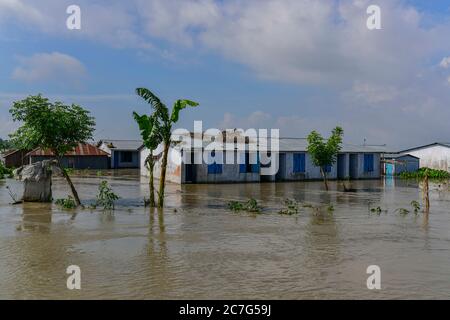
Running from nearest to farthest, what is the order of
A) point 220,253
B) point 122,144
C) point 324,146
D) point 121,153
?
point 220,253 < point 324,146 < point 121,153 < point 122,144

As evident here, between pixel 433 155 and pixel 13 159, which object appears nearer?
pixel 433 155

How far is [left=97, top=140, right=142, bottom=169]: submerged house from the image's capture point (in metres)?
51.0

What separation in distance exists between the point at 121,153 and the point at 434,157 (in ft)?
109

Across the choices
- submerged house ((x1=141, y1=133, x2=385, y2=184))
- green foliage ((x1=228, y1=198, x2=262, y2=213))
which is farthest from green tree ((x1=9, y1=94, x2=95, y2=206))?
submerged house ((x1=141, y1=133, x2=385, y2=184))

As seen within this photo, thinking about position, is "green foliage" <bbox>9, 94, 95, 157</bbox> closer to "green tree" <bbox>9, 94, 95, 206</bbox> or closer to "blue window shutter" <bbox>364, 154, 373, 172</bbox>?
"green tree" <bbox>9, 94, 95, 206</bbox>

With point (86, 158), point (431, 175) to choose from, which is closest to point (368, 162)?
point (431, 175)

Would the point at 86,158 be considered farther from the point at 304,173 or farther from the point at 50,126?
the point at 50,126

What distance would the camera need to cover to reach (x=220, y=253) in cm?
1051

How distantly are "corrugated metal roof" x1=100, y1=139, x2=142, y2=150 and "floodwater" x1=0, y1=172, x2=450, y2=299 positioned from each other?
33.6 metres
